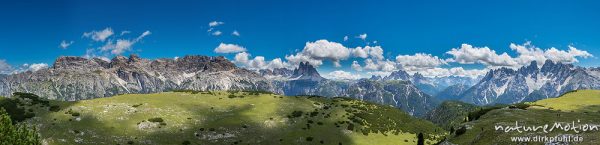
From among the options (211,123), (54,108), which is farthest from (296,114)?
(54,108)

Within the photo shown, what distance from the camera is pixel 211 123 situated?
11581cm

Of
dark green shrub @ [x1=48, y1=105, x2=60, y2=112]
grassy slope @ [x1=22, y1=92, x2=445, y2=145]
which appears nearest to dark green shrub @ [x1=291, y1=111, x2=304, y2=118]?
grassy slope @ [x1=22, y1=92, x2=445, y2=145]

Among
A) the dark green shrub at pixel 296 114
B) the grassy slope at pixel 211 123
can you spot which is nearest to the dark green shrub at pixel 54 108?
the grassy slope at pixel 211 123

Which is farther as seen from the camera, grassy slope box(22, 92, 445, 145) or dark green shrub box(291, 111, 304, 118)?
dark green shrub box(291, 111, 304, 118)

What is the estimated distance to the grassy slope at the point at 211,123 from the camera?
3858 inches

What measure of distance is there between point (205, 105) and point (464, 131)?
3664 inches

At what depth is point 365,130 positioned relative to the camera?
125812 mm

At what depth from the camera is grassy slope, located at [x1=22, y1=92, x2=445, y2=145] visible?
9800 cm

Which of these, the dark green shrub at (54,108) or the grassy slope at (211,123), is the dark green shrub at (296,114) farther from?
the dark green shrub at (54,108)

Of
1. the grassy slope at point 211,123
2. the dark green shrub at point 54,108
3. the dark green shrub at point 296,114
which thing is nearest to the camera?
the grassy slope at point 211,123

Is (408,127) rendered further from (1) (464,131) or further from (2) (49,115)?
(2) (49,115)

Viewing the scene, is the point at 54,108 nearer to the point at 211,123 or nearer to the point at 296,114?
the point at 211,123

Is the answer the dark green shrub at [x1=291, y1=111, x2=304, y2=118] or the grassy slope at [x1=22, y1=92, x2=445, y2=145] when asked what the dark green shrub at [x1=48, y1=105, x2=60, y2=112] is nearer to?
the grassy slope at [x1=22, y1=92, x2=445, y2=145]

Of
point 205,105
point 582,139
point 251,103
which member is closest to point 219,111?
point 205,105
